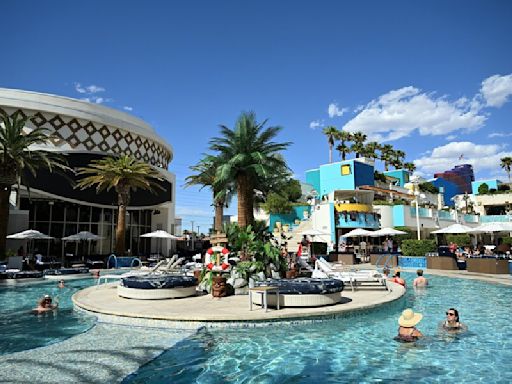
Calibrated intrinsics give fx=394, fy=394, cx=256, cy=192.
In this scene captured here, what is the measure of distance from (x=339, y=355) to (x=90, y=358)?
13.0 feet

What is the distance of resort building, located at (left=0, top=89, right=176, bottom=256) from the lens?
2750cm

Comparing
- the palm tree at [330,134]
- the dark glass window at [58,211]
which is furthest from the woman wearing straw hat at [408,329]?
the palm tree at [330,134]

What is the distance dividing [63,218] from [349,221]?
26215mm

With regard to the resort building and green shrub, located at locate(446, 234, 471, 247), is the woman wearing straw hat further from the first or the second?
green shrub, located at locate(446, 234, 471, 247)

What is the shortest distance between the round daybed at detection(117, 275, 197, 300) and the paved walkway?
3025 millimetres

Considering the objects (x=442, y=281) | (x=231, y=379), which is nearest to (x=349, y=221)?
(x=442, y=281)

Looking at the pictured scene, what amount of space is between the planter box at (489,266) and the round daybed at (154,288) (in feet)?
48.5

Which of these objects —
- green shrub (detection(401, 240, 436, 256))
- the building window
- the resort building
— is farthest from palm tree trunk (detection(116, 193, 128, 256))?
the building window

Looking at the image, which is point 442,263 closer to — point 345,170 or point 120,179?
point 120,179

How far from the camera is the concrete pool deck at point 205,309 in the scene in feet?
27.0

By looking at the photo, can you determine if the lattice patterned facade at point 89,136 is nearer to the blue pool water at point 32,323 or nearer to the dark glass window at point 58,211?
the dark glass window at point 58,211

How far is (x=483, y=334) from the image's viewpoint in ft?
26.4

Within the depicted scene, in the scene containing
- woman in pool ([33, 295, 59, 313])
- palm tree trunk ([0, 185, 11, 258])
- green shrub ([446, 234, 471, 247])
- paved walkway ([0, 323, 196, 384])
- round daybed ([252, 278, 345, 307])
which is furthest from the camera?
green shrub ([446, 234, 471, 247])

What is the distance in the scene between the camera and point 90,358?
5883 millimetres
